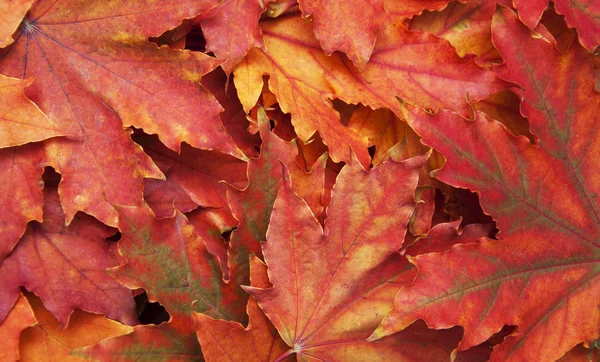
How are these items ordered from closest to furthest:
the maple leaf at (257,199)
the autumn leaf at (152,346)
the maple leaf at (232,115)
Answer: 1. the autumn leaf at (152,346)
2. the maple leaf at (257,199)
3. the maple leaf at (232,115)

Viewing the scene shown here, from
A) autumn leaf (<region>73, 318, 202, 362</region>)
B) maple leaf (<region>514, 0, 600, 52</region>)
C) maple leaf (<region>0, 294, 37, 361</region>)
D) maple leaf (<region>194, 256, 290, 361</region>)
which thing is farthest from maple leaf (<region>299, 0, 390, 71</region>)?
maple leaf (<region>0, 294, 37, 361</region>)

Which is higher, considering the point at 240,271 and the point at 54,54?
the point at 54,54

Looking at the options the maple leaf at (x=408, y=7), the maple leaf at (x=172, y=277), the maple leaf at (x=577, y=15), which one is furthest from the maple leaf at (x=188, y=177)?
the maple leaf at (x=577, y=15)

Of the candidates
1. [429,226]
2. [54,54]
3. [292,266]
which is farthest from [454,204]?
[54,54]

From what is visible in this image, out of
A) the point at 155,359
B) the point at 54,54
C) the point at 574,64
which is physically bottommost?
the point at 155,359

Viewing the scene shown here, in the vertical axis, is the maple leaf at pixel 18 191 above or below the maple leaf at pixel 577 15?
below

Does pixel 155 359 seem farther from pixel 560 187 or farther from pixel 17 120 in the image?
pixel 560 187

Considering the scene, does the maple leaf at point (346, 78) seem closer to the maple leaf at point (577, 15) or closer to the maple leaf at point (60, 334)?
the maple leaf at point (577, 15)

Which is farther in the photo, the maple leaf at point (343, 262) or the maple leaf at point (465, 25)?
the maple leaf at point (465, 25)
